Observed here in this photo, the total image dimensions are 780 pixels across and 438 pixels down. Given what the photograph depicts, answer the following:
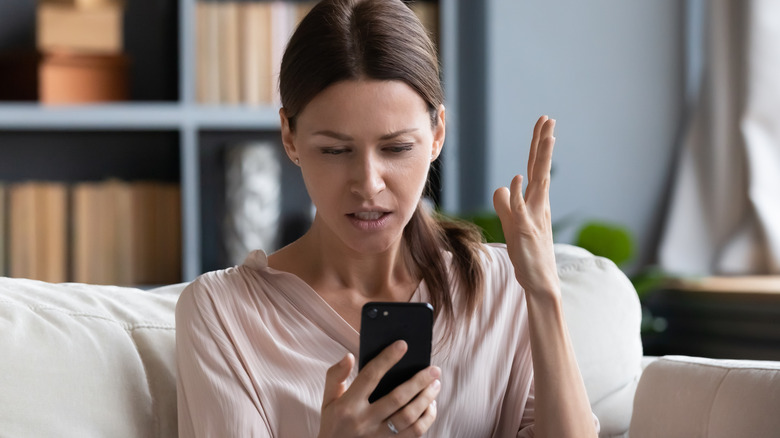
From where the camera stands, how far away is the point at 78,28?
2.82 metres

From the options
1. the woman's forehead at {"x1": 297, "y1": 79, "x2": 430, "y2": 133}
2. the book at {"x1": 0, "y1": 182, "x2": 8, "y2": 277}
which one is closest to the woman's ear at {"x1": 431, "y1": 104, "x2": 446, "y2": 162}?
the woman's forehead at {"x1": 297, "y1": 79, "x2": 430, "y2": 133}

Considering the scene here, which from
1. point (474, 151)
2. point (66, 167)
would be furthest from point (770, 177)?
point (66, 167)

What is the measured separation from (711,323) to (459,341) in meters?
1.69

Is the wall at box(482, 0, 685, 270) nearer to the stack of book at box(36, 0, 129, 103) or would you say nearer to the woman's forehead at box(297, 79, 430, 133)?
the stack of book at box(36, 0, 129, 103)

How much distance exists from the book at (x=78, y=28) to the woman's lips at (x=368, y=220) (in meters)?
1.85

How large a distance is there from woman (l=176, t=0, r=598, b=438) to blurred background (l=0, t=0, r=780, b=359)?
1.37m

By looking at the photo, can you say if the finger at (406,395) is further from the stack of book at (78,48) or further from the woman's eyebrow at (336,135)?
the stack of book at (78,48)

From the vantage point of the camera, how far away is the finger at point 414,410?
3.61 ft

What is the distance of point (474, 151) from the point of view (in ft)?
10.3

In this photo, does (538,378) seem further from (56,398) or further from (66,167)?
(66,167)

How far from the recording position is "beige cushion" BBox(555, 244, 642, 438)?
157 centimetres

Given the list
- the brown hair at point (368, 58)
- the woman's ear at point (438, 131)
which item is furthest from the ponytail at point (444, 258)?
the woman's ear at point (438, 131)

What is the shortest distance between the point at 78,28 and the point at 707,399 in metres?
2.13

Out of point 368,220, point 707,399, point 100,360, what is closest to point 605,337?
point 707,399
